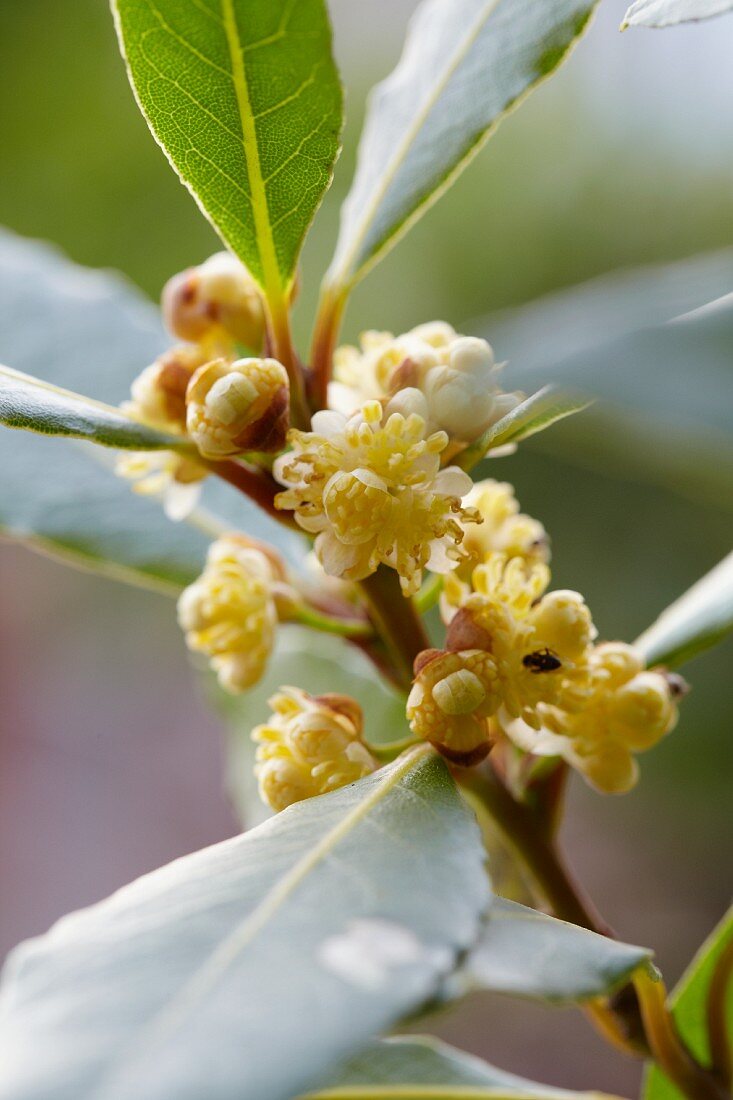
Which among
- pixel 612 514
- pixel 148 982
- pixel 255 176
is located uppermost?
pixel 255 176

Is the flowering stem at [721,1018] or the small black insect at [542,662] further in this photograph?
the flowering stem at [721,1018]

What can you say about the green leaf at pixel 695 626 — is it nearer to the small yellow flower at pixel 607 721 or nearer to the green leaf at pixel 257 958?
the small yellow flower at pixel 607 721

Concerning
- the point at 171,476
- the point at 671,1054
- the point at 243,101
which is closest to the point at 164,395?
the point at 171,476

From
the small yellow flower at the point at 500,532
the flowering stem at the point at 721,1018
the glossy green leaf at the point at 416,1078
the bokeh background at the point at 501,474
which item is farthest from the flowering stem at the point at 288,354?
the bokeh background at the point at 501,474

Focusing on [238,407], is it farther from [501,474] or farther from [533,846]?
[501,474]

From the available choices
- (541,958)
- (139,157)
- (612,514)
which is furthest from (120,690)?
(541,958)

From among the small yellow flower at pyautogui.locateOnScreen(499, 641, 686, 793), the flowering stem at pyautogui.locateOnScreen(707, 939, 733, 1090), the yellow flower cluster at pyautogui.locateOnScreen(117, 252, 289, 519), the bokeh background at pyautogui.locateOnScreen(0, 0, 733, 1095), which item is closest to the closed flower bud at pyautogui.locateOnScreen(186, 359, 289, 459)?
the yellow flower cluster at pyautogui.locateOnScreen(117, 252, 289, 519)

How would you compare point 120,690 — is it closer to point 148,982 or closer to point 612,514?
point 612,514
